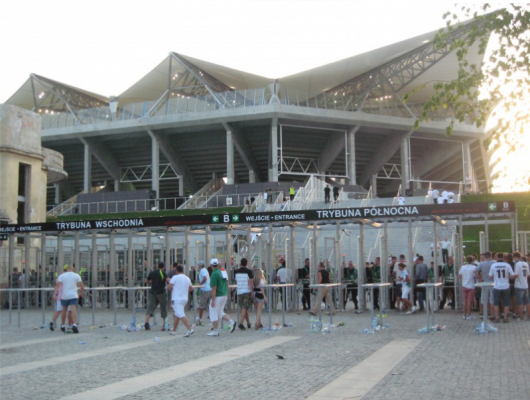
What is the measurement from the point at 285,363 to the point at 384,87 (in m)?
52.2

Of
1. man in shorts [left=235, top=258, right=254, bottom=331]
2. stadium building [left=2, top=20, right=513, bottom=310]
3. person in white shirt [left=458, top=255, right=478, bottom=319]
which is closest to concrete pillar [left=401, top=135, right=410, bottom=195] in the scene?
stadium building [left=2, top=20, right=513, bottom=310]

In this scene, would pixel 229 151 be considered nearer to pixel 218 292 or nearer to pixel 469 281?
pixel 469 281

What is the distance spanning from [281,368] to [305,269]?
1314 cm

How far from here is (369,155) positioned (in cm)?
6462

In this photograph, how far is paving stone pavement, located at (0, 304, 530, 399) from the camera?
28.2ft

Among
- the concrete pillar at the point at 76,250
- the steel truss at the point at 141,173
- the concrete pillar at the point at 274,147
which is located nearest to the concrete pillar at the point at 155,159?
the steel truss at the point at 141,173

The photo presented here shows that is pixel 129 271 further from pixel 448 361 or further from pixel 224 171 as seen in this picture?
pixel 224 171

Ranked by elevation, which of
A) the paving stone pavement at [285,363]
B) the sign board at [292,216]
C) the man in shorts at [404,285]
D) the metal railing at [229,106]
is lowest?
the paving stone pavement at [285,363]

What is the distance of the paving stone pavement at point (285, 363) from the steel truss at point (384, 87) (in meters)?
40.9

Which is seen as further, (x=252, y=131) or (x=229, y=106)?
(x=252, y=131)

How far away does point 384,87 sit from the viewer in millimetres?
60344

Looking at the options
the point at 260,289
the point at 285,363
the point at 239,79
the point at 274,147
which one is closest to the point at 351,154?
the point at 274,147

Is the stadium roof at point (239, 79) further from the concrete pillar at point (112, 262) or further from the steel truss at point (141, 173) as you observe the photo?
the concrete pillar at point (112, 262)

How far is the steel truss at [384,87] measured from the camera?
5616 centimetres
